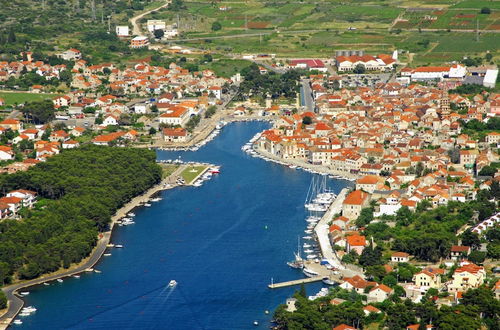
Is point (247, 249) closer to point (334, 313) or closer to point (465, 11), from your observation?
point (334, 313)

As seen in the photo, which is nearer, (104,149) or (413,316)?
(413,316)

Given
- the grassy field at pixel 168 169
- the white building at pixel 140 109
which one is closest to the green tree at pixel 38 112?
the white building at pixel 140 109

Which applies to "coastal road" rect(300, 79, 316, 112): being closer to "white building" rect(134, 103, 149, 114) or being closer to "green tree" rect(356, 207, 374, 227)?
"white building" rect(134, 103, 149, 114)

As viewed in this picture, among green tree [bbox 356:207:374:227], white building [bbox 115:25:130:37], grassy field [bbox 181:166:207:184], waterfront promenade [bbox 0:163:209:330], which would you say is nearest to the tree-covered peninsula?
waterfront promenade [bbox 0:163:209:330]

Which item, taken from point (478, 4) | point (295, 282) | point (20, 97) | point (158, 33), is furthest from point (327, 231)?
point (478, 4)

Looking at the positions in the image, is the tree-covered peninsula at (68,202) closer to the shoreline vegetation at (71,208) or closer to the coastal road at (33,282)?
the shoreline vegetation at (71,208)

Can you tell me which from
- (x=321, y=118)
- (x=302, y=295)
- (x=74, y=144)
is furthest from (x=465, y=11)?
(x=302, y=295)

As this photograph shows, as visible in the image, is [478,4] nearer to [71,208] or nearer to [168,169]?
[168,169]
